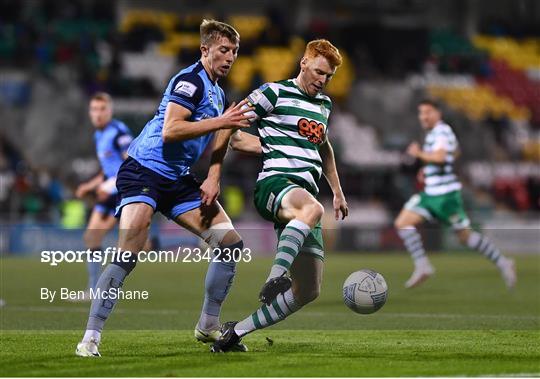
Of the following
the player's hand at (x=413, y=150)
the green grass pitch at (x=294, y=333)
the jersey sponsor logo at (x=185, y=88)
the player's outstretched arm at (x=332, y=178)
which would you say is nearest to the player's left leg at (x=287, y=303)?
the green grass pitch at (x=294, y=333)

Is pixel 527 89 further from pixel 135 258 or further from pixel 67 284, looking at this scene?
pixel 135 258

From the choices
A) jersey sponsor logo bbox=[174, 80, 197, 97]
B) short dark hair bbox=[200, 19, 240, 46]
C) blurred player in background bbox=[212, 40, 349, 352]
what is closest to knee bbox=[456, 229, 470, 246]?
blurred player in background bbox=[212, 40, 349, 352]

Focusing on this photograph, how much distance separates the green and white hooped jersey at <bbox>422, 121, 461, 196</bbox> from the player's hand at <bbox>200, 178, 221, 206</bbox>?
7410mm

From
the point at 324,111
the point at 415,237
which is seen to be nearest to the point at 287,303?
the point at 324,111

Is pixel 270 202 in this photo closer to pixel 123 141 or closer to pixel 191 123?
pixel 191 123

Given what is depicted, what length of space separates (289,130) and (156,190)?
1089 millimetres

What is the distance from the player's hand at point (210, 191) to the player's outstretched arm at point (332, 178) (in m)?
1.02

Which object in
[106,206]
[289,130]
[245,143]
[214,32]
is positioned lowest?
[106,206]

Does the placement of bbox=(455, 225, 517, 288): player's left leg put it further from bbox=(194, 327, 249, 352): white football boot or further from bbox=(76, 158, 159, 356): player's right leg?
bbox=(76, 158, 159, 356): player's right leg

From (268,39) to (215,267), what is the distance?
24601 mm

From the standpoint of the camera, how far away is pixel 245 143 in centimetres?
861

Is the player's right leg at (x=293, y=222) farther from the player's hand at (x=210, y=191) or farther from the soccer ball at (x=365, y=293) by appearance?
the soccer ball at (x=365, y=293)

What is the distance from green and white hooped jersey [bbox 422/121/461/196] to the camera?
15.1m

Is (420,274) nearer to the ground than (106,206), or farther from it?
nearer to the ground
